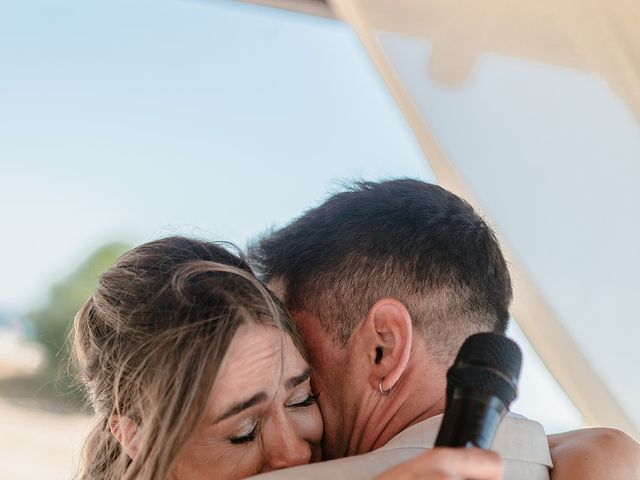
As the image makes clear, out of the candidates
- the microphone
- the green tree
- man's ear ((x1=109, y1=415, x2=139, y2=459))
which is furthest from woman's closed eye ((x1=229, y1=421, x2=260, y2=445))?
the green tree

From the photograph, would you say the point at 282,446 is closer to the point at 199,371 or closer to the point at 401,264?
the point at 199,371

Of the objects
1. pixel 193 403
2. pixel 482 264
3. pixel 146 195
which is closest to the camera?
pixel 193 403

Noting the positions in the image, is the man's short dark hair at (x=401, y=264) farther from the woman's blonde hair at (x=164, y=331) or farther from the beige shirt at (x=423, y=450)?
the beige shirt at (x=423, y=450)

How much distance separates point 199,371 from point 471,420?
54 cm

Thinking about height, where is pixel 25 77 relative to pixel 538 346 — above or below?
above

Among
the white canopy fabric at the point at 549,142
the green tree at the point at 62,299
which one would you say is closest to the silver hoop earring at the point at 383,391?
the white canopy fabric at the point at 549,142

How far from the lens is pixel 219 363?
4.67 feet

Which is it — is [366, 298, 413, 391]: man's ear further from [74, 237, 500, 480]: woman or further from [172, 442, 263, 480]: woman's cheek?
[172, 442, 263, 480]: woman's cheek

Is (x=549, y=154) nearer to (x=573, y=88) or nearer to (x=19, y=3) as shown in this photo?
(x=573, y=88)

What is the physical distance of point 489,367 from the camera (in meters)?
0.99

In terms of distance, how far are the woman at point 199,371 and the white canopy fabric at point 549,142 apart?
0.98 m

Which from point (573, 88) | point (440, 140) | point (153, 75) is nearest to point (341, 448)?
point (573, 88)

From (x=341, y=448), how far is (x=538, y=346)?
119 centimetres

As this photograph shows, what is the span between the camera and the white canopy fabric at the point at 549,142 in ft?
7.15
